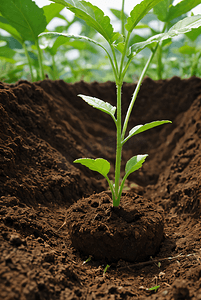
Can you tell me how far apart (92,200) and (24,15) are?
1.56 metres

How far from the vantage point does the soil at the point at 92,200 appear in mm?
945

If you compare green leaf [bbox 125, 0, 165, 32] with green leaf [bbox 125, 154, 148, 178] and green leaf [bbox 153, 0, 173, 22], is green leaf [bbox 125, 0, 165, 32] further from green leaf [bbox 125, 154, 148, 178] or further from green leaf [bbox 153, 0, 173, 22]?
green leaf [bbox 153, 0, 173, 22]

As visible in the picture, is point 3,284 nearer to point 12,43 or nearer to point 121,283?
point 121,283

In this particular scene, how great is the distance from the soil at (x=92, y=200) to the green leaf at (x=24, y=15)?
44cm

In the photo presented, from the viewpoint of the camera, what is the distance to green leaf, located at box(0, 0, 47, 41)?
6.02 ft

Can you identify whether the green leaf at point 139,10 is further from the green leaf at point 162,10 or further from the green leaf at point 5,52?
the green leaf at point 5,52

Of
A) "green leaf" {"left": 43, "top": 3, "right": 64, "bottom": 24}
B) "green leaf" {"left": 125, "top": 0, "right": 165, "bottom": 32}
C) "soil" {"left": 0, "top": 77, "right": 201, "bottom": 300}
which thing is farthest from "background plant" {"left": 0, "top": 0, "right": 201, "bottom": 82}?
"green leaf" {"left": 125, "top": 0, "right": 165, "bottom": 32}

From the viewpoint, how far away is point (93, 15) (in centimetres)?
113

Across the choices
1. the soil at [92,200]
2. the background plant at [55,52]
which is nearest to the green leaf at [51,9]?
the background plant at [55,52]

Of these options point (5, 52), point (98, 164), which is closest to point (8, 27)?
point (5, 52)

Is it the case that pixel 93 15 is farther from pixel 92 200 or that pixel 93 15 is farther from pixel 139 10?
pixel 92 200

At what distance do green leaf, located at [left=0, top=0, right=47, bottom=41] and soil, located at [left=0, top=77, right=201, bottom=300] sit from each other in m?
0.44

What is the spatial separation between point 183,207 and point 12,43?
3035 millimetres

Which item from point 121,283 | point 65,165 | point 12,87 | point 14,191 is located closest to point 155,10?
point 12,87
